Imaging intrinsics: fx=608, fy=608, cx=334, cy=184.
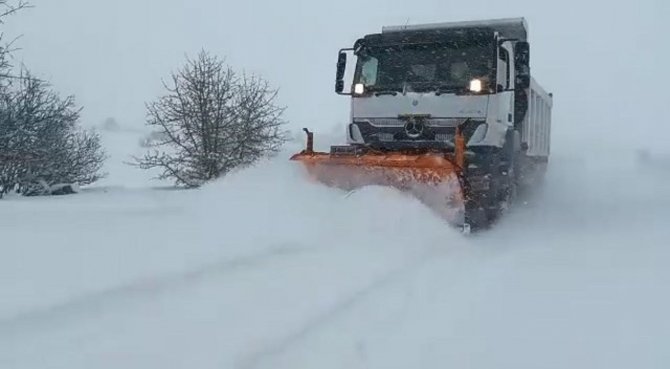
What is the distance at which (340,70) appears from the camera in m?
8.59

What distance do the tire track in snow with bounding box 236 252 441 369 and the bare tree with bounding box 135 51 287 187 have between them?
17744mm

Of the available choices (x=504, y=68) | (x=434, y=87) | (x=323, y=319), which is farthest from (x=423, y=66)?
(x=323, y=319)

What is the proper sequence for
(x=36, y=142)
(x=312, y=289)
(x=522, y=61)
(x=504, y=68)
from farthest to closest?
(x=36, y=142) < (x=522, y=61) < (x=504, y=68) < (x=312, y=289)

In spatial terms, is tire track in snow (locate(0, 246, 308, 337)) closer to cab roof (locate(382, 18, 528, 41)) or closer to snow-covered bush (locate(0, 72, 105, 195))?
cab roof (locate(382, 18, 528, 41))

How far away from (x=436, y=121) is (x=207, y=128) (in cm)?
1655

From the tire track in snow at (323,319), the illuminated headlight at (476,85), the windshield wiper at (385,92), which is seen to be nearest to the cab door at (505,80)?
the illuminated headlight at (476,85)

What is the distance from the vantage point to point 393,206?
6746 mm

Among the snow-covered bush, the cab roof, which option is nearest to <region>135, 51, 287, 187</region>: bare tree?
the snow-covered bush

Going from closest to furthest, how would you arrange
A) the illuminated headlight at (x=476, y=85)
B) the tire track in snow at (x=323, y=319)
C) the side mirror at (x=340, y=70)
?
1. the tire track in snow at (x=323, y=319)
2. the illuminated headlight at (x=476, y=85)
3. the side mirror at (x=340, y=70)

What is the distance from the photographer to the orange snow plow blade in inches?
274

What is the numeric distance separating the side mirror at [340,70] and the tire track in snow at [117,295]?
4.30 meters

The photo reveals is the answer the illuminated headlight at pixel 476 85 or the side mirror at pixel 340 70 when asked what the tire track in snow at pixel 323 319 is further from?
the side mirror at pixel 340 70

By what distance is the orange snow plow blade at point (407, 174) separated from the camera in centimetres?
696

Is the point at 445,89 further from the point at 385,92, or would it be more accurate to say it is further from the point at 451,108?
the point at 385,92
